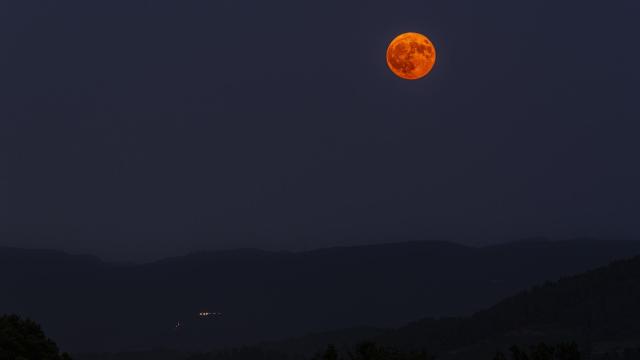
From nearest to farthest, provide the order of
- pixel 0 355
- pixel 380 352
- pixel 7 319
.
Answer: pixel 0 355 → pixel 380 352 → pixel 7 319

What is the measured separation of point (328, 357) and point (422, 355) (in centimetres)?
724

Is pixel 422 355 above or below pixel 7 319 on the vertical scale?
below

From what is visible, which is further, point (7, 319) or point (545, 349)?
point (7, 319)

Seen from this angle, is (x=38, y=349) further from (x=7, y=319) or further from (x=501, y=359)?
(x=501, y=359)

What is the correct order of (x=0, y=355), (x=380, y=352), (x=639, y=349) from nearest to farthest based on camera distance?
(x=0, y=355) → (x=380, y=352) → (x=639, y=349)

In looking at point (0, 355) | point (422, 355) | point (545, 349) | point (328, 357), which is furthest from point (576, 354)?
point (0, 355)

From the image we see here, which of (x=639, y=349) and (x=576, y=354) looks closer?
(x=576, y=354)

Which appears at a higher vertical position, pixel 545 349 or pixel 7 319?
pixel 7 319

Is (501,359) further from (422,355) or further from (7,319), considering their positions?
(7,319)

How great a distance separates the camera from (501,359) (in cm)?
3912

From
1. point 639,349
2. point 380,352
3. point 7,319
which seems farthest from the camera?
point 639,349

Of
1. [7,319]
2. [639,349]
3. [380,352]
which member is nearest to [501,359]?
[380,352]

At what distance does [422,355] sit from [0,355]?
21031mm

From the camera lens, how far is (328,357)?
37.8 meters
